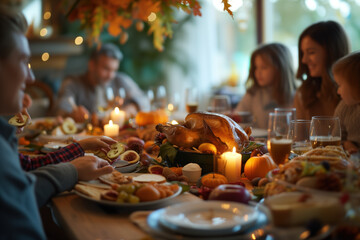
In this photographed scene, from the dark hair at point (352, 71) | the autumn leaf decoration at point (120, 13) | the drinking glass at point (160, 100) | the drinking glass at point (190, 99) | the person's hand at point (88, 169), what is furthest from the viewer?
the drinking glass at point (160, 100)

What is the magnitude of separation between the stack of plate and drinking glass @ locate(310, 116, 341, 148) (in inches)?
23.4

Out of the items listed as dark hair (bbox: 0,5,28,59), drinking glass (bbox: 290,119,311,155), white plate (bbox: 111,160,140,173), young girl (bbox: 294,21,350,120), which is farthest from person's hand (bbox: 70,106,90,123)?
dark hair (bbox: 0,5,28,59)

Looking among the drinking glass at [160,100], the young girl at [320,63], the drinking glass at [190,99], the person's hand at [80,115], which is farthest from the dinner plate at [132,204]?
the drinking glass at [160,100]

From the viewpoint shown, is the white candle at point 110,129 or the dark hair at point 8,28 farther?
the white candle at point 110,129

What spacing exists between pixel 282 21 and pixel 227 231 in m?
4.97

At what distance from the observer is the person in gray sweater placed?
88 cm

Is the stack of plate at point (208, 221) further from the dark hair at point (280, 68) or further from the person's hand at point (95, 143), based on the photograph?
the dark hair at point (280, 68)

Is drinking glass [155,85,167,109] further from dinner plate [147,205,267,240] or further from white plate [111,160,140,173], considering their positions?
dinner plate [147,205,267,240]

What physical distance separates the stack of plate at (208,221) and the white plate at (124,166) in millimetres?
532

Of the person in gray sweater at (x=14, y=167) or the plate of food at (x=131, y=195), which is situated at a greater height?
the person in gray sweater at (x=14, y=167)

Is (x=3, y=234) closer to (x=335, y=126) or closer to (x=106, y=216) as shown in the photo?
(x=106, y=216)

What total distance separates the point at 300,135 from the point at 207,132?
341mm

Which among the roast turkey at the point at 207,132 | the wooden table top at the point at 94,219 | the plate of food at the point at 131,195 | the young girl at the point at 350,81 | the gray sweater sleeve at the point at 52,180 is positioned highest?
the young girl at the point at 350,81

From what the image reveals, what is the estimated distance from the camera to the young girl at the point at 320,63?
7.61ft
